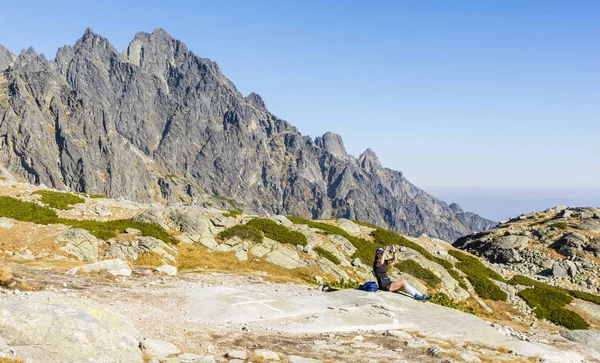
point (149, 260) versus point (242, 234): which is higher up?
point (242, 234)

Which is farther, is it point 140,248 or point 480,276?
point 480,276

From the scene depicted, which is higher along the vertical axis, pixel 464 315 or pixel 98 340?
pixel 98 340

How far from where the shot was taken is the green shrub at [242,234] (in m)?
37.1

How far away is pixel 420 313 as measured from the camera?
19109mm

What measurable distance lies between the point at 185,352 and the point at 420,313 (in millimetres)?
11998

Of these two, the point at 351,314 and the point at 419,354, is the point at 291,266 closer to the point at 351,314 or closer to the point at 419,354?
the point at 351,314

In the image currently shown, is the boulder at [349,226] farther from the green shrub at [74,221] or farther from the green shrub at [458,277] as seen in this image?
the green shrub at [74,221]

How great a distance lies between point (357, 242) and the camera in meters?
43.6

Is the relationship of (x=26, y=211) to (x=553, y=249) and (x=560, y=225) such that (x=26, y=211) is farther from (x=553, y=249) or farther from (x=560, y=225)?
(x=560, y=225)

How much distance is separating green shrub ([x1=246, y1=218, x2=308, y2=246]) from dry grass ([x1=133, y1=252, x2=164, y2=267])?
11.3 m

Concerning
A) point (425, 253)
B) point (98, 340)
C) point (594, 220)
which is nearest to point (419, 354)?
point (98, 340)

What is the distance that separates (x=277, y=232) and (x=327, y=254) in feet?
18.1

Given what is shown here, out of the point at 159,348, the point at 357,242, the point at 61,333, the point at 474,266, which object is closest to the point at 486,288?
the point at 474,266

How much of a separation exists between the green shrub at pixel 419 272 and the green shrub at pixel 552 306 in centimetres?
1025
